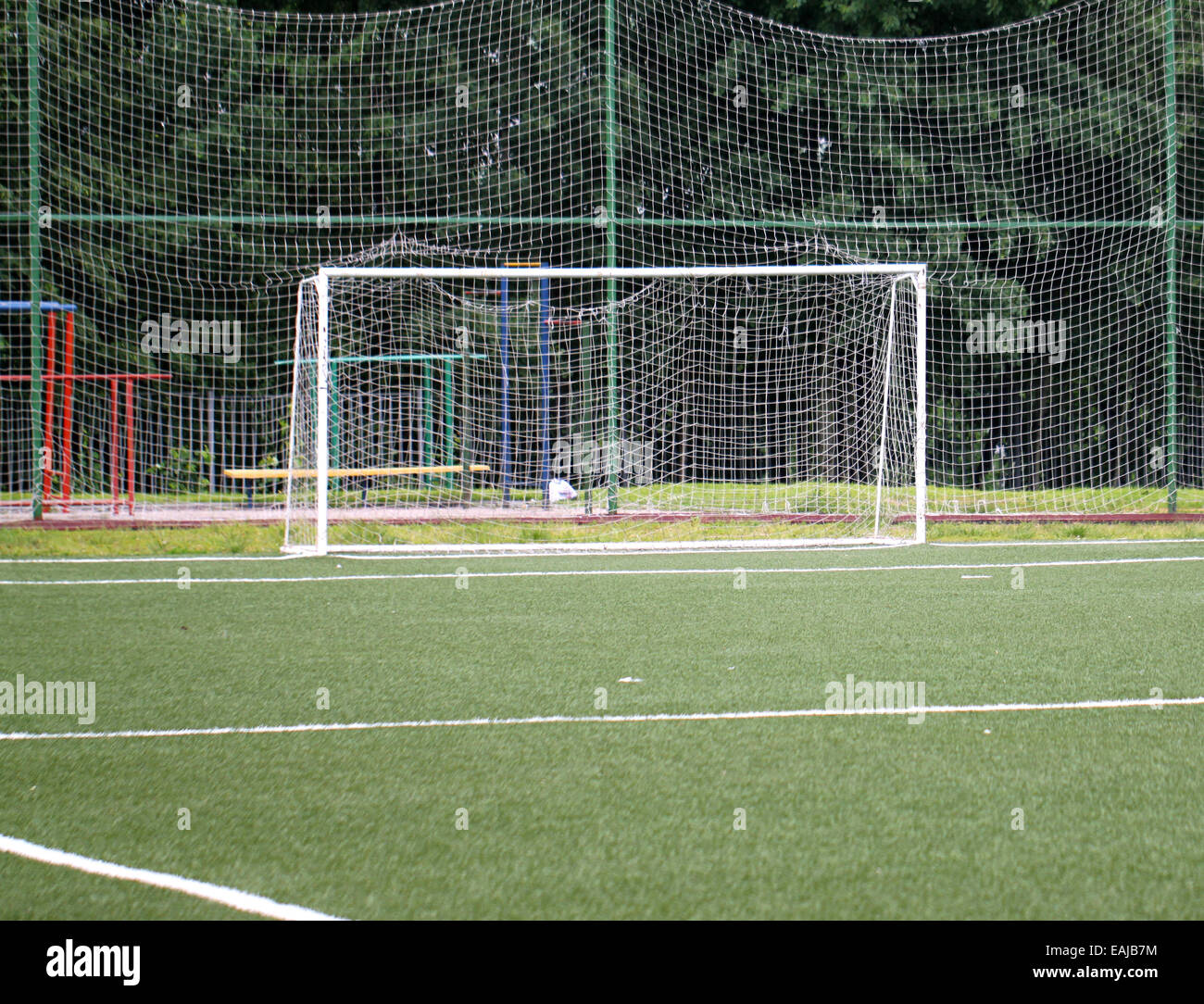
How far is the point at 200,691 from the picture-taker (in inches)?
143

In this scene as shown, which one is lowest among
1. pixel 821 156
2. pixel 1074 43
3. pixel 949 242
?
pixel 949 242

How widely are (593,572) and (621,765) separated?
4329mm

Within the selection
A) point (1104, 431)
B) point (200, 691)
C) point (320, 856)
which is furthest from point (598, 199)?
point (320, 856)

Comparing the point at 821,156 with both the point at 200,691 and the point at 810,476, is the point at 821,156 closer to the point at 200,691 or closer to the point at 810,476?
the point at 810,476

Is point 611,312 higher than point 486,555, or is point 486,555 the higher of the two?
point 611,312

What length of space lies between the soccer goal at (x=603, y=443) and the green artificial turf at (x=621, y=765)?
3789mm

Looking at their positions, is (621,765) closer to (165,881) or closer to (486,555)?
(165,881)

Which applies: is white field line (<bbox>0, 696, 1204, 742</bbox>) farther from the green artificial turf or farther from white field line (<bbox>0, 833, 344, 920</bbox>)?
white field line (<bbox>0, 833, 344, 920</bbox>)

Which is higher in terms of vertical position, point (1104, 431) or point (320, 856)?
point (1104, 431)

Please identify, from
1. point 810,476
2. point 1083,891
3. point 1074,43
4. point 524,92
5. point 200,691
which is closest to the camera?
point 1083,891

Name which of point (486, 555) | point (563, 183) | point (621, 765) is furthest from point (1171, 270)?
point (621, 765)

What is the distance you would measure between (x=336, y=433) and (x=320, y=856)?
892 cm

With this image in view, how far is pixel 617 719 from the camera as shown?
10.5 ft

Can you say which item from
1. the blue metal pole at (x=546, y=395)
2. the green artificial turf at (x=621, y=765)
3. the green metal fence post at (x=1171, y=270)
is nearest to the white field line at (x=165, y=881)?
the green artificial turf at (x=621, y=765)
